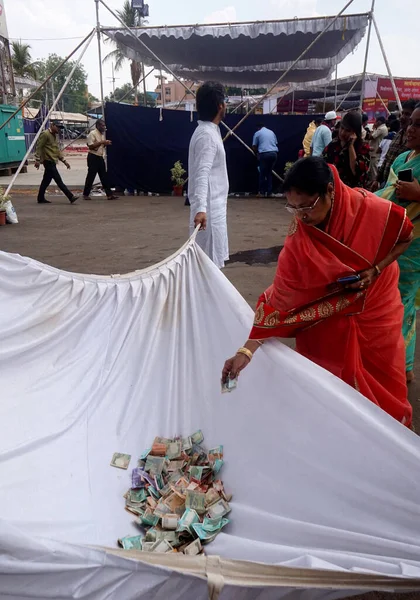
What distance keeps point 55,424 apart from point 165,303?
742 millimetres

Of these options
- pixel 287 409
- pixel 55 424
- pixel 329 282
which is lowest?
pixel 55 424

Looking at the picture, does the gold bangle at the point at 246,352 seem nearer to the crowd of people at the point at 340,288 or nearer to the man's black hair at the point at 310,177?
the crowd of people at the point at 340,288

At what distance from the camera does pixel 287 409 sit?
158 cm

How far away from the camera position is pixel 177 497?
5.65 ft

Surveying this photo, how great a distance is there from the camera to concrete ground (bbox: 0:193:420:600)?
4.85m

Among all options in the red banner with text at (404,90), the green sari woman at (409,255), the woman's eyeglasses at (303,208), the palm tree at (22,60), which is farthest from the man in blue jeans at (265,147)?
the palm tree at (22,60)

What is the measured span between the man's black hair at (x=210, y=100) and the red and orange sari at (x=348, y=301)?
155 centimetres

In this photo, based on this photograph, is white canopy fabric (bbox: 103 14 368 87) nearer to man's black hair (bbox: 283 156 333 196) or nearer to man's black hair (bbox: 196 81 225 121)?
man's black hair (bbox: 196 81 225 121)

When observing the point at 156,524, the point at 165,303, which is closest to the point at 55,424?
the point at 156,524

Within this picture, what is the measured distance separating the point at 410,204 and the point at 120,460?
165 centimetres

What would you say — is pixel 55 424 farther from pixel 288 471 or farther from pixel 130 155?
pixel 130 155

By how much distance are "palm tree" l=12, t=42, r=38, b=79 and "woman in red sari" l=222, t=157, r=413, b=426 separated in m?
33.4

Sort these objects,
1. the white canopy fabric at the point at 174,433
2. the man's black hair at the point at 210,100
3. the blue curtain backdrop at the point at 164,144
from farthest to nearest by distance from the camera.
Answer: the blue curtain backdrop at the point at 164,144
the man's black hair at the point at 210,100
the white canopy fabric at the point at 174,433

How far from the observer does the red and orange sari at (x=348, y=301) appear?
1.63m
